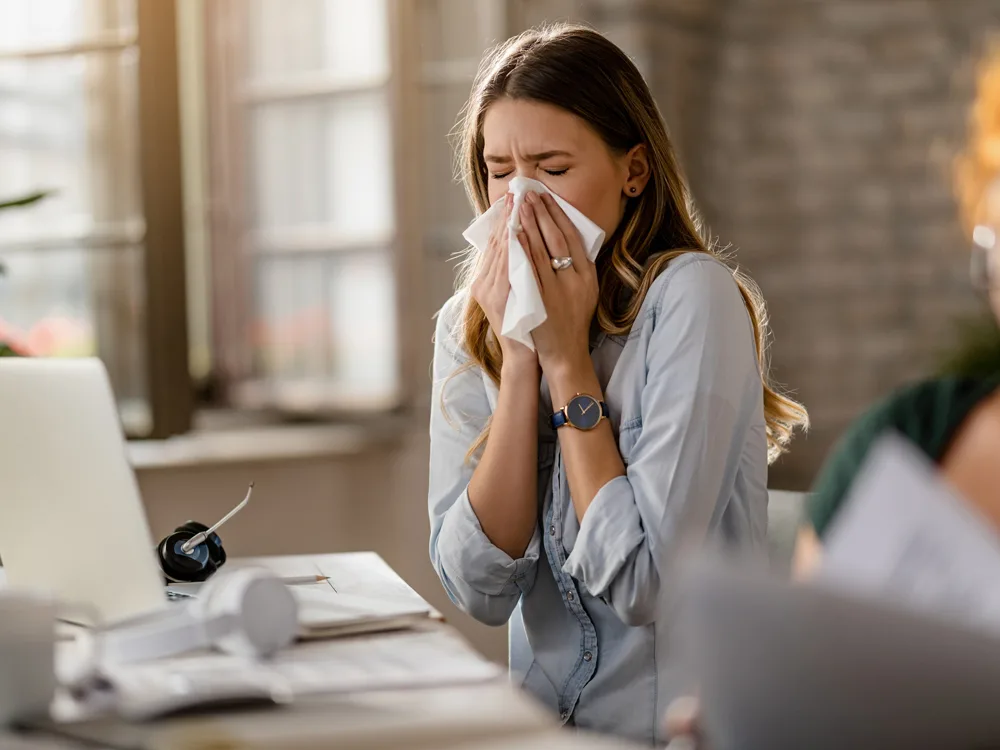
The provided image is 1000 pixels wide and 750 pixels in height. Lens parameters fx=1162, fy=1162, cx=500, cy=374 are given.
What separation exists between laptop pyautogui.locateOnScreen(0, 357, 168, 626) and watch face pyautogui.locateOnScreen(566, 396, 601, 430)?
20.0 inches

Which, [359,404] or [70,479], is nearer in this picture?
[70,479]

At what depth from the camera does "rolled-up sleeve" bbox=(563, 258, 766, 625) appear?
4.12 feet

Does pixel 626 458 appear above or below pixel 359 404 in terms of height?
above

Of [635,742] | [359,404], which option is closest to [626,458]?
[635,742]

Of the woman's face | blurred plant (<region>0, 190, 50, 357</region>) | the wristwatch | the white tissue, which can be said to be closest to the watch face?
the wristwatch

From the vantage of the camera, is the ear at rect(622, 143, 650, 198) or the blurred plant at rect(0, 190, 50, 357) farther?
the blurred plant at rect(0, 190, 50, 357)

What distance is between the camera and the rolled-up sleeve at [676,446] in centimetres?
125

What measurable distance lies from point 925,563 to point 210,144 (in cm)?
260

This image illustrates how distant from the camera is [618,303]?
4.80 ft

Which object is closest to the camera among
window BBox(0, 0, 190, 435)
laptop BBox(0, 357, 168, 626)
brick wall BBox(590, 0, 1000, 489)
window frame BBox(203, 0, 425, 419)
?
laptop BBox(0, 357, 168, 626)

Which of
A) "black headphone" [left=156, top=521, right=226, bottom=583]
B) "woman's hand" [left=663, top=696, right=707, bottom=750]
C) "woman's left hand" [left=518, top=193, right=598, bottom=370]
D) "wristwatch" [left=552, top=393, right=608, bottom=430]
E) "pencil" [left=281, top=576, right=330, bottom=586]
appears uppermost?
"woman's left hand" [left=518, top=193, right=598, bottom=370]

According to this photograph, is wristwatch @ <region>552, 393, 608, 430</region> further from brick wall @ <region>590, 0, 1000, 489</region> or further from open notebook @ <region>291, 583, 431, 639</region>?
brick wall @ <region>590, 0, 1000, 489</region>

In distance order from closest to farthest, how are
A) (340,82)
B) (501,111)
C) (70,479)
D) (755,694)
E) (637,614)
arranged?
(755,694) → (70,479) → (637,614) → (501,111) → (340,82)

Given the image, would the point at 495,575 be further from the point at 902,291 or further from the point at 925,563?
the point at 902,291
